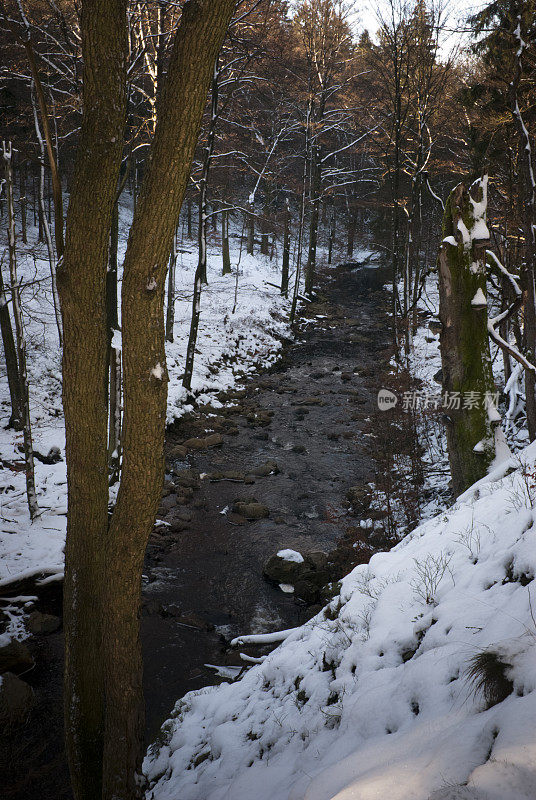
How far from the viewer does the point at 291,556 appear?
277 inches

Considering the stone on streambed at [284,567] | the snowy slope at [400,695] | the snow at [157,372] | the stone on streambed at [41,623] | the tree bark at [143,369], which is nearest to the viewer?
the snowy slope at [400,695]

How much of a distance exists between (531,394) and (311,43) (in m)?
18.7

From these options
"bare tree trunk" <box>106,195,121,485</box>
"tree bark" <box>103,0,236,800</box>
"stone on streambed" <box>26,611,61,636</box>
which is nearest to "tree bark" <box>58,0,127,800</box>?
"tree bark" <box>103,0,236,800</box>

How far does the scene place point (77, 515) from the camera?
300 centimetres

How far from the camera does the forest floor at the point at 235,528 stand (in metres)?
5.03

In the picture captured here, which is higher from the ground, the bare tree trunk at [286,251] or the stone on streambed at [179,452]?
the bare tree trunk at [286,251]

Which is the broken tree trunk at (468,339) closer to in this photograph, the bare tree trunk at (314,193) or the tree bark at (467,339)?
the tree bark at (467,339)

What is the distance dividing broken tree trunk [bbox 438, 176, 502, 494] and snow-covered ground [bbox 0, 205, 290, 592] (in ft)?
18.5

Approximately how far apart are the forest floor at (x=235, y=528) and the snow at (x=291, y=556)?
0.39 m

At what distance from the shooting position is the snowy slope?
5.79ft

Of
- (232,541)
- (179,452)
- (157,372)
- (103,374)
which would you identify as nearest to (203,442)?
(179,452)

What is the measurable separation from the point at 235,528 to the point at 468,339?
495 cm

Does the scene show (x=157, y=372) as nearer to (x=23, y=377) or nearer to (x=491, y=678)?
(x=491, y=678)

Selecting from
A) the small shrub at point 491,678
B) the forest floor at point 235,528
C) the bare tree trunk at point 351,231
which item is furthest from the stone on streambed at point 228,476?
the bare tree trunk at point 351,231
